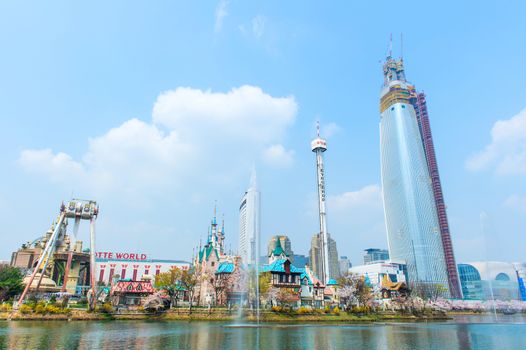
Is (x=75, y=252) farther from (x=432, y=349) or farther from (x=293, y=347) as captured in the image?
(x=432, y=349)

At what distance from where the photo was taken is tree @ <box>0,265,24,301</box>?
7969cm

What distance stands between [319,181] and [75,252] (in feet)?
389

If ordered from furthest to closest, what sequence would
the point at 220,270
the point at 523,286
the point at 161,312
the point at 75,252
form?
the point at 523,286
the point at 75,252
the point at 220,270
the point at 161,312

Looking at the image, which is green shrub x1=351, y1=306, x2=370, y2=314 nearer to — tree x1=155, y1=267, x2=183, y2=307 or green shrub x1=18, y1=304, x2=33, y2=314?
tree x1=155, y1=267, x2=183, y2=307

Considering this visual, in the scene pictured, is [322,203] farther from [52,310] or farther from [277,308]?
[52,310]

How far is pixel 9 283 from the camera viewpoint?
79.9 meters

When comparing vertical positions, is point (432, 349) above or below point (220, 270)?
below

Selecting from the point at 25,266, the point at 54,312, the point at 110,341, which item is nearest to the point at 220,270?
the point at 54,312

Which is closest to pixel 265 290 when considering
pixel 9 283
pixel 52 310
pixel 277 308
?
pixel 277 308

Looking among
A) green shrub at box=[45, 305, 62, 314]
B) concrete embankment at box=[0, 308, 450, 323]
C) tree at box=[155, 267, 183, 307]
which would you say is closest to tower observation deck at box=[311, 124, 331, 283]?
concrete embankment at box=[0, 308, 450, 323]

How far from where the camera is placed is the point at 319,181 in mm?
182250

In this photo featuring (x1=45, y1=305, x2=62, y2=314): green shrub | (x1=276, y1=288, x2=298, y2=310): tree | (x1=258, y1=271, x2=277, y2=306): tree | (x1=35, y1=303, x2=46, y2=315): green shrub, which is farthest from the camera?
(x1=258, y1=271, x2=277, y2=306): tree

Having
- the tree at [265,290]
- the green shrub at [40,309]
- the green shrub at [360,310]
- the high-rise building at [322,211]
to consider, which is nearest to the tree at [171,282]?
the tree at [265,290]

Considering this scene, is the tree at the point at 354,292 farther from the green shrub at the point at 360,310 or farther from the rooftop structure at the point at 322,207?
the rooftop structure at the point at 322,207
